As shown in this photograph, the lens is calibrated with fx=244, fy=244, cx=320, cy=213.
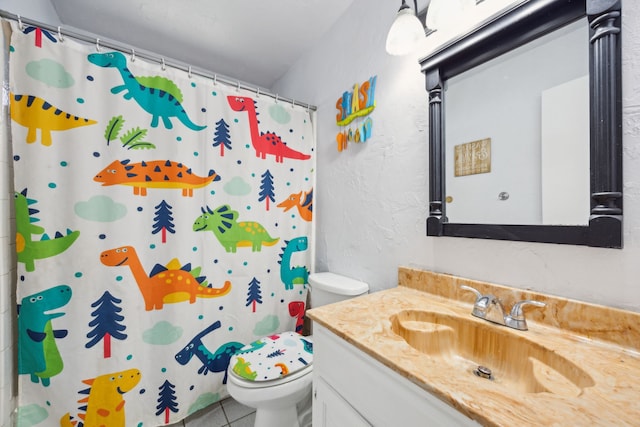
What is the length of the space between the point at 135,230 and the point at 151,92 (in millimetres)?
696

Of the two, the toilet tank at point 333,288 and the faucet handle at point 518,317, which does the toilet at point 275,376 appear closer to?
the toilet tank at point 333,288

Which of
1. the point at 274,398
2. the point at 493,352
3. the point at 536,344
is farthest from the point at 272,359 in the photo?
the point at 536,344

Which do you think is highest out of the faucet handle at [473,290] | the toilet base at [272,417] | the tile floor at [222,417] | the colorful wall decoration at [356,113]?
the colorful wall decoration at [356,113]

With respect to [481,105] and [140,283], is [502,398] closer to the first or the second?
[481,105]

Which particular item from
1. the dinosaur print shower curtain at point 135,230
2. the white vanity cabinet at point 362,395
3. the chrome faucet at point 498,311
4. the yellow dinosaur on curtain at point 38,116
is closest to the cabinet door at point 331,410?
the white vanity cabinet at point 362,395

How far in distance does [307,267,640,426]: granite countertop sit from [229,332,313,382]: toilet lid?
0.42 meters

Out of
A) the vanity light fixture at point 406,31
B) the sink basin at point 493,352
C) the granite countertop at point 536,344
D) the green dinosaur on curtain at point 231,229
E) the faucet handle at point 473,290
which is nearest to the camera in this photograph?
the granite countertop at point 536,344

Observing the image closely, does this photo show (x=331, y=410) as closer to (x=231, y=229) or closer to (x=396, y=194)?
(x=396, y=194)

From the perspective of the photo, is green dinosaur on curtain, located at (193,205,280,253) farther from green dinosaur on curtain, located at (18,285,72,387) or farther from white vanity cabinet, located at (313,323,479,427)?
white vanity cabinet, located at (313,323,479,427)

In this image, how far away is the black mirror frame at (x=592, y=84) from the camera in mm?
603

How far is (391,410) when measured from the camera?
1.85 feet

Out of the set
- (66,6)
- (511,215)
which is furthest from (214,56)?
(511,215)

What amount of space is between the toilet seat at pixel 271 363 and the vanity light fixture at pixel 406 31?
4.51ft

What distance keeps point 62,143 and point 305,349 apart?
1427mm
